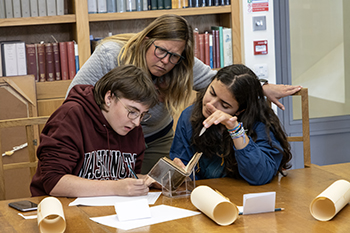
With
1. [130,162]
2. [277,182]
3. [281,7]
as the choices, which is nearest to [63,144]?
[130,162]

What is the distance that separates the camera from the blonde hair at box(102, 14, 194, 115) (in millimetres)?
1820

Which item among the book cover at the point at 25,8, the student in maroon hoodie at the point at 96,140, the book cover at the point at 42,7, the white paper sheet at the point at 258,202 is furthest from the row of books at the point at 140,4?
the white paper sheet at the point at 258,202

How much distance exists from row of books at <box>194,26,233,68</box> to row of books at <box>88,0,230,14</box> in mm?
205

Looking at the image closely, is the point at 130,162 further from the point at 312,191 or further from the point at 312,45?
the point at 312,45

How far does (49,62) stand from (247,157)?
6.38 ft

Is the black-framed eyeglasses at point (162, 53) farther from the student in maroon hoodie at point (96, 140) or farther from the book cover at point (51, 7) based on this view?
the book cover at point (51, 7)

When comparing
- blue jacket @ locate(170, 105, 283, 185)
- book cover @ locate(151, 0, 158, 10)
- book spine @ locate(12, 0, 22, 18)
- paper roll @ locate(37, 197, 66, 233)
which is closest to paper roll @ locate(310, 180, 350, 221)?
blue jacket @ locate(170, 105, 283, 185)

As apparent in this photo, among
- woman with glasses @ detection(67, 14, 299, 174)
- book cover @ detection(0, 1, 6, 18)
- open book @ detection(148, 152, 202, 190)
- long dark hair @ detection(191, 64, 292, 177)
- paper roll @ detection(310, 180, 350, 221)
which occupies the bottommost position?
paper roll @ detection(310, 180, 350, 221)

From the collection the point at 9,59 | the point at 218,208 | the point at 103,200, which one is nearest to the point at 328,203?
the point at 218,208

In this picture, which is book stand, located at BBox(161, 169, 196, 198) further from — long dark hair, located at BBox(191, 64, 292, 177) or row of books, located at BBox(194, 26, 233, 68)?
row of books, located at BBox(194, 26, 233, 68)

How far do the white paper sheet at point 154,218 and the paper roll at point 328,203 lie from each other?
1.14 feet

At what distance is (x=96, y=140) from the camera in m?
1.60

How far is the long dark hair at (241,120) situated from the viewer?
1.71m

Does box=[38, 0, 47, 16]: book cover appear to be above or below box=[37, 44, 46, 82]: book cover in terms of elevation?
above
